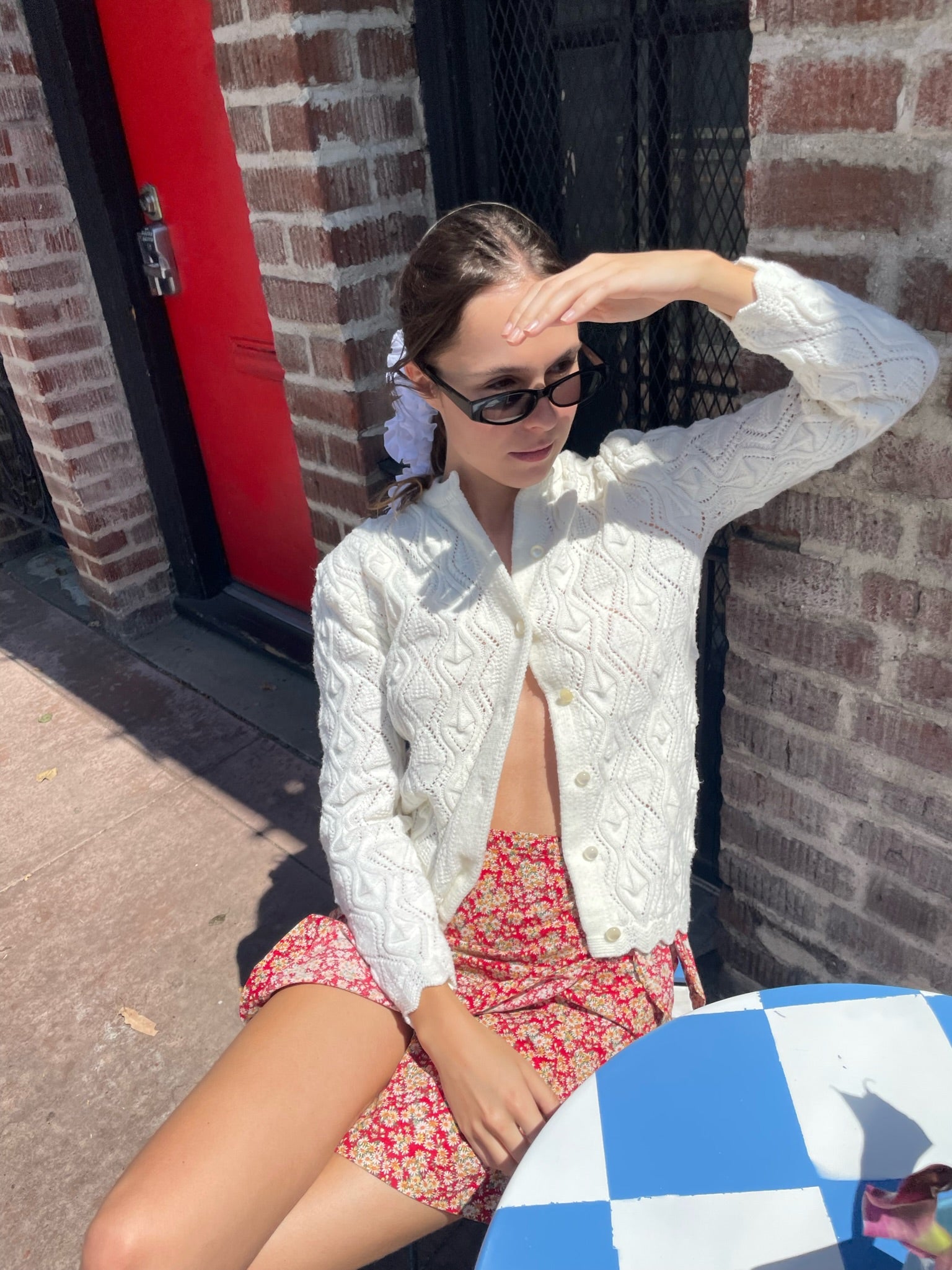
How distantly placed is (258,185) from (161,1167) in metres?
2.28

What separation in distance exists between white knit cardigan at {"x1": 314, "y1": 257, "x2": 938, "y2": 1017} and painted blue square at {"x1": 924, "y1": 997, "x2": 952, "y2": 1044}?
508 millimetres

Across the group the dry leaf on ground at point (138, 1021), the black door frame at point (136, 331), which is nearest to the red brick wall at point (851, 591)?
the dry leaf on ground at point (138, 1021)

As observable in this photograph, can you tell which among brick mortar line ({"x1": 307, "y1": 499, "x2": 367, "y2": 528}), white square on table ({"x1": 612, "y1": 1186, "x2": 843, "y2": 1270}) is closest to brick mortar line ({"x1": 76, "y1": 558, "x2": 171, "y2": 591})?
brick mortar line ({"x1": 307, "y1": 499, "x2": 367, "y2": 528})

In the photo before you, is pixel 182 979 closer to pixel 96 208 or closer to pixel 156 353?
pixel 156 353

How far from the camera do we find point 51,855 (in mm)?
3123

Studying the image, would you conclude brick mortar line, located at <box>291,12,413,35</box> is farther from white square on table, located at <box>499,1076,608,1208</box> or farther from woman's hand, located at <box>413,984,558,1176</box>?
white square on table, located at <box>499,1076,608,1208</box>

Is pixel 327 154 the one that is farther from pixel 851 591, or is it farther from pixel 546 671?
pixel 851 591

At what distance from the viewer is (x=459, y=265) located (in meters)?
1.58

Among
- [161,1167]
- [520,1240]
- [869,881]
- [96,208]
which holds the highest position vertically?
[96,208]

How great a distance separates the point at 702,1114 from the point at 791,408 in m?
1.09

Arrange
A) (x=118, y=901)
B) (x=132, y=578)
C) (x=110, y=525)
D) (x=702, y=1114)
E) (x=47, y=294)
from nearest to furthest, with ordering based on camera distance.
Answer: (x=702, y=1114)
(x=118, y=901)
(x=47, y=294)
(x=110, y=525)
(x=132, y=578)

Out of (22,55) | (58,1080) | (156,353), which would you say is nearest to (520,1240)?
(58,1080)

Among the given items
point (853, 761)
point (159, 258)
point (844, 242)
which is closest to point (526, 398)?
point (844, 242)

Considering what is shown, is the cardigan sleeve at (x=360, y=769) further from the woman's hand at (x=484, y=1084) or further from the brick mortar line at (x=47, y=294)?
the brick mortar line at (x=47, y=294)
